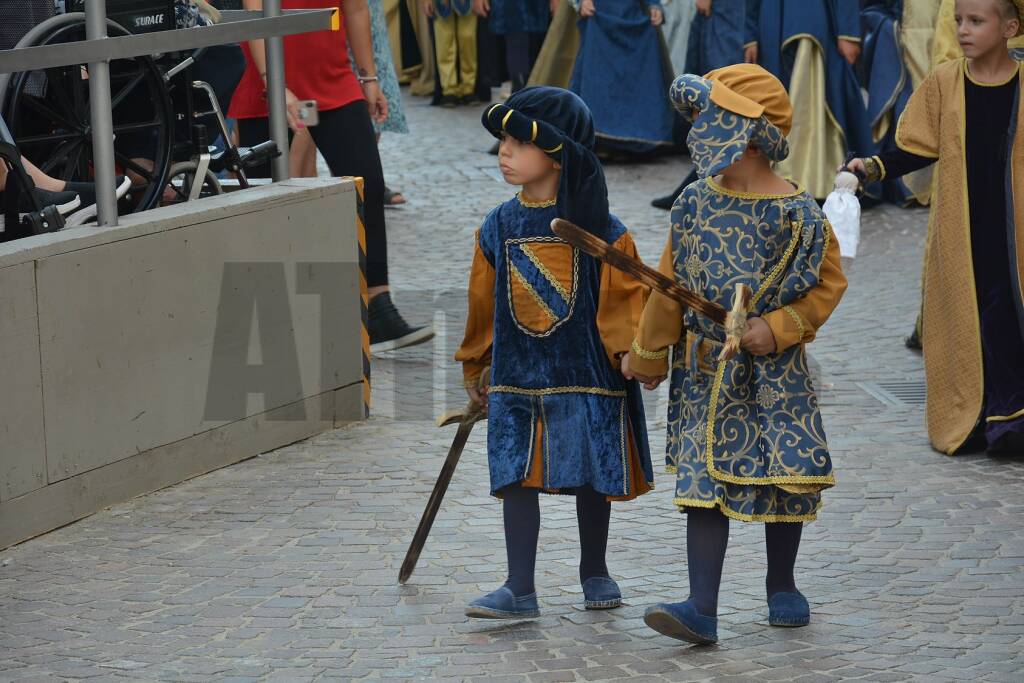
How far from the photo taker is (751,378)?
4.64 metres

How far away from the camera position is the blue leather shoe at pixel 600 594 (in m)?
5.05

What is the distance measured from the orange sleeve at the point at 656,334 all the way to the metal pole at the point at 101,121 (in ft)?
7.45

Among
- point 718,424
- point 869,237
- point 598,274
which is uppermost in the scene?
point 598,274

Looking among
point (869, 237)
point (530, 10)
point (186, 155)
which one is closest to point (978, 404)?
point (186, 155)

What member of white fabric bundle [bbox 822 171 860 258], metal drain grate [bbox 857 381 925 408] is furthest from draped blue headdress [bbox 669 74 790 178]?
metal drain grate [bbox 857 381 925 408]

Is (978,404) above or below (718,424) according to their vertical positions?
below

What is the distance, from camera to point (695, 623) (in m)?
4.64

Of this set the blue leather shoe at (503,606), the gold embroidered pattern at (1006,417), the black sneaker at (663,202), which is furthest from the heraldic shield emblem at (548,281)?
the black sneaker at (663,202)

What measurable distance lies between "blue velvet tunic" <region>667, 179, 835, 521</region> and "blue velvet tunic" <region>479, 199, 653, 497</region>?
0.97 feet

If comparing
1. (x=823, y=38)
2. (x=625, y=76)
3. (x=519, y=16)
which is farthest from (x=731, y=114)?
(x=519, y=16)

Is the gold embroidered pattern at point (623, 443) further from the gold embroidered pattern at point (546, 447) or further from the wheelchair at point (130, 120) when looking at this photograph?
the wheelchair at point (130, 120)

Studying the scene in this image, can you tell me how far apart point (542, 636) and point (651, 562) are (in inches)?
31.0

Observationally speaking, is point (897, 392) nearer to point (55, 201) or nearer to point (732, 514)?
point (732, 514)

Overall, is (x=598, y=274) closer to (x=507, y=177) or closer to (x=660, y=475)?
(x=507, y=177)
